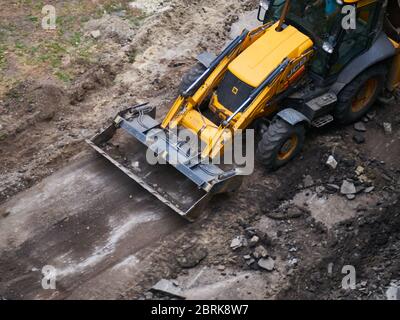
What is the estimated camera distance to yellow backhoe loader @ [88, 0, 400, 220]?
9.70 m

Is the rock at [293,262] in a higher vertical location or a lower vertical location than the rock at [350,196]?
lower

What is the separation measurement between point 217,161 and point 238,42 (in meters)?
2.06

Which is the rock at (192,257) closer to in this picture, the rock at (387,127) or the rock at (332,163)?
the rock at (332,163)

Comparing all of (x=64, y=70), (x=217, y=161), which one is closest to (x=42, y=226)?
(x=217, y=161)

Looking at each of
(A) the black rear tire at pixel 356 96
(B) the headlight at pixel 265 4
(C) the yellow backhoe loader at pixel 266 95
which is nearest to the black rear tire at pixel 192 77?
(C) the yellow backhoe loader at pixel 266 95

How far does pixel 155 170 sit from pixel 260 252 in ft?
7.19

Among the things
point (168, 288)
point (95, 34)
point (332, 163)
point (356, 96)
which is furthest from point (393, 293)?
point (95, 34)

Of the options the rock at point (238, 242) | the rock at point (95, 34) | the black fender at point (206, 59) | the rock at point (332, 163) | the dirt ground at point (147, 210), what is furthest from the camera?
the rock at point (95, 34)

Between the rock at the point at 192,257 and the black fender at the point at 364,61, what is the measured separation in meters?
3.57

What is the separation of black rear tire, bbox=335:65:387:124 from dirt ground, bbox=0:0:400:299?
27cm

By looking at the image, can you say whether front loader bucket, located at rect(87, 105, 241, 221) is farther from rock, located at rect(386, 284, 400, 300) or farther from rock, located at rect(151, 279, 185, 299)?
rock, located at rect(386, 284, 400, 300)

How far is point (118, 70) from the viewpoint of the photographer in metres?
12.3

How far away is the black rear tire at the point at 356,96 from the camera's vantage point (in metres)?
10.4

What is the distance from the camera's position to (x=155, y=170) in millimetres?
10016
